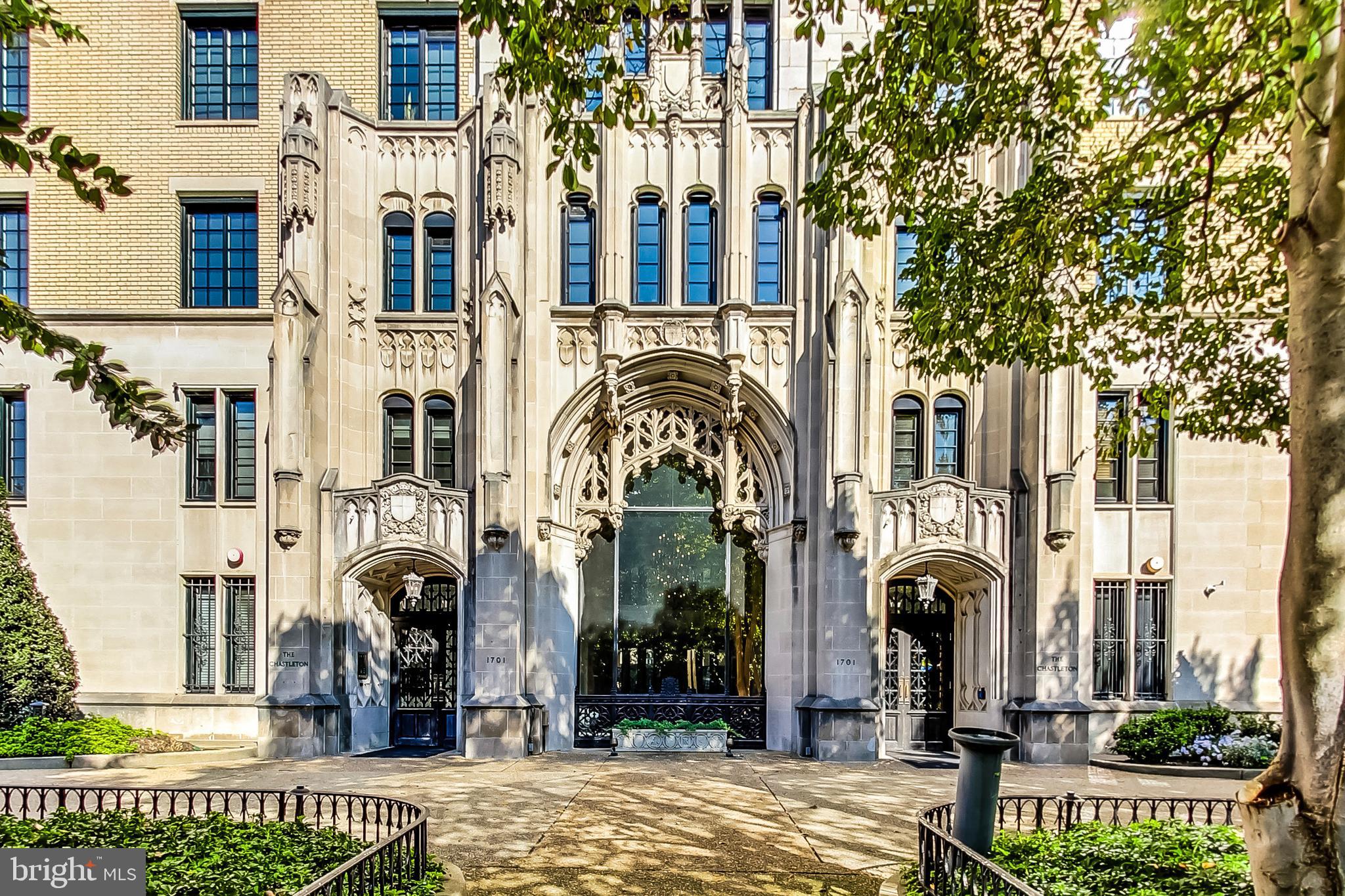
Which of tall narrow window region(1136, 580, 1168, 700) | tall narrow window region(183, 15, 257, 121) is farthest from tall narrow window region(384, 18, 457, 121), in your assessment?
tall narrow window region(1136, 580, 1168, 700)

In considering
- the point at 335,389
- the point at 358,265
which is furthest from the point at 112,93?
the point at 335,389

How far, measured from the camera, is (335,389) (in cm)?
1717

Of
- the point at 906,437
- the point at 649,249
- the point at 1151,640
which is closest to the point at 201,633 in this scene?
the point at 649,249

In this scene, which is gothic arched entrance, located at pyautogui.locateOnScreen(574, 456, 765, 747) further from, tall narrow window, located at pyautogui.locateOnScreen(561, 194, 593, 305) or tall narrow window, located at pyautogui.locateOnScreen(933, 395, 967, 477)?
tall narrow window, located at pyautogui.locateOnScreen(933, 395, 967, 477)

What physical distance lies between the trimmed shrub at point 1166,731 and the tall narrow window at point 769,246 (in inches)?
431

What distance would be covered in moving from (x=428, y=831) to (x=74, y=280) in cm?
1613

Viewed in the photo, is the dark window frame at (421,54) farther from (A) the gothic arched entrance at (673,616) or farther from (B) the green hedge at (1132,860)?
(B) the green hedge at (1132,860)

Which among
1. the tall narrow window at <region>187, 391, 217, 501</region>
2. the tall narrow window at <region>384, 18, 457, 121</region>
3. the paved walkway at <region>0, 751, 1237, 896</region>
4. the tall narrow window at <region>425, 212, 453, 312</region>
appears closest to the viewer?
the paved walkway at <region>0, 751, 1237, 896</region>

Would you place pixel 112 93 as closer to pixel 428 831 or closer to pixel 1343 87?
pixel 428 831

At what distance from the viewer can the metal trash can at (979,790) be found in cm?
699

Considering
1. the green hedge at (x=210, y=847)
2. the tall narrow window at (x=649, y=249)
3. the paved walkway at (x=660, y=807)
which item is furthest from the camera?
the tall narrow window at (x=649, y=249)

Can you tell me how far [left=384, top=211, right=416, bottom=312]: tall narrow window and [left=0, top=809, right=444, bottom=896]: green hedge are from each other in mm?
11870

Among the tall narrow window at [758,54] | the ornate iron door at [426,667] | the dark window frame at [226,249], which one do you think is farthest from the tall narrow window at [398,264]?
the tall narrow window at [758,54]
